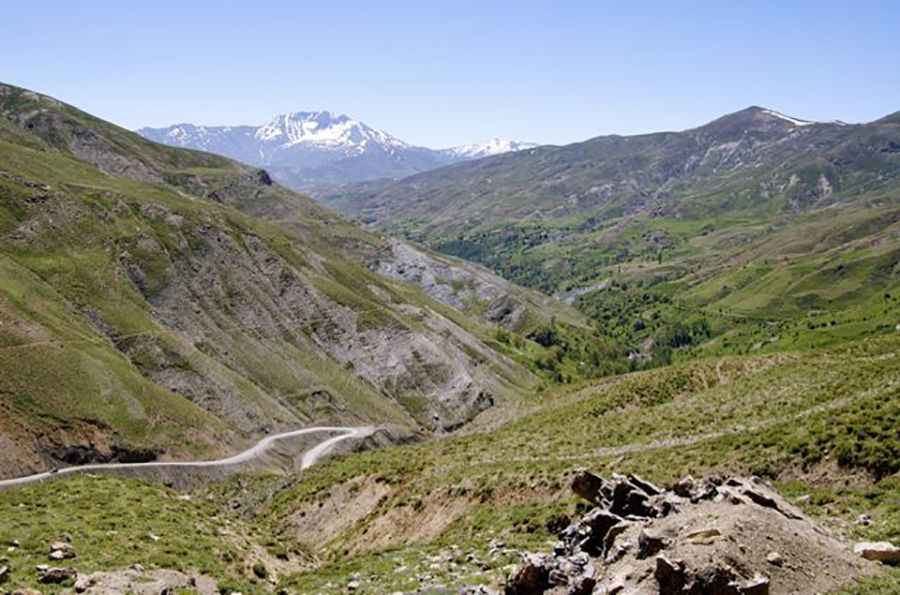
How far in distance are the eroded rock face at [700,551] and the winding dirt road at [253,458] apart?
64.8m

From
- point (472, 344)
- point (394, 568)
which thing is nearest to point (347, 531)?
point (394, 568)

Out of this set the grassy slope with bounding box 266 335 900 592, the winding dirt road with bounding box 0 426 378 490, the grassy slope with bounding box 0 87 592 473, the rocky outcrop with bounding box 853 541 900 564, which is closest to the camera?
the rocky outcrop with bounding box 853 541 900 564

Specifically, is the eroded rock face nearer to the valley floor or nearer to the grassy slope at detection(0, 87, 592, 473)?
the valley floor

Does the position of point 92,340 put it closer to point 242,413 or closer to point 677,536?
point 242,413

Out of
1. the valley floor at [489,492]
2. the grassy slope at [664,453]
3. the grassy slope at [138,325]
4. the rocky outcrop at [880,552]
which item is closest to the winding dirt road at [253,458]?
the grassy slope at [138,325]

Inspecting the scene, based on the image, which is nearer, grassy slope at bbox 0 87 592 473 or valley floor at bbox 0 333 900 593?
valley floor at bbox 0 333 900 593

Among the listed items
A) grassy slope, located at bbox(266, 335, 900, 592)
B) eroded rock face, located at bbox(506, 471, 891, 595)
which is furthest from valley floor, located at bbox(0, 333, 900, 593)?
eroded rock face, located at bbox(506, 471, 891, 595)

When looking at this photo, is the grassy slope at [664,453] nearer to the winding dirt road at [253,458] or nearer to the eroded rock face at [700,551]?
the eroded rock face at [700,551]

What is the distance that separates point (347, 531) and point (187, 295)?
99.2 meters

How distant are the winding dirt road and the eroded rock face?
64777mm

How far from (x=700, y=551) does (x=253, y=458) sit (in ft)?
286

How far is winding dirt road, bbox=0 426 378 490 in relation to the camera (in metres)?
73.5

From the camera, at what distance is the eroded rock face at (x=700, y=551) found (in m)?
18.9

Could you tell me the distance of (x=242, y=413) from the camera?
110 m
